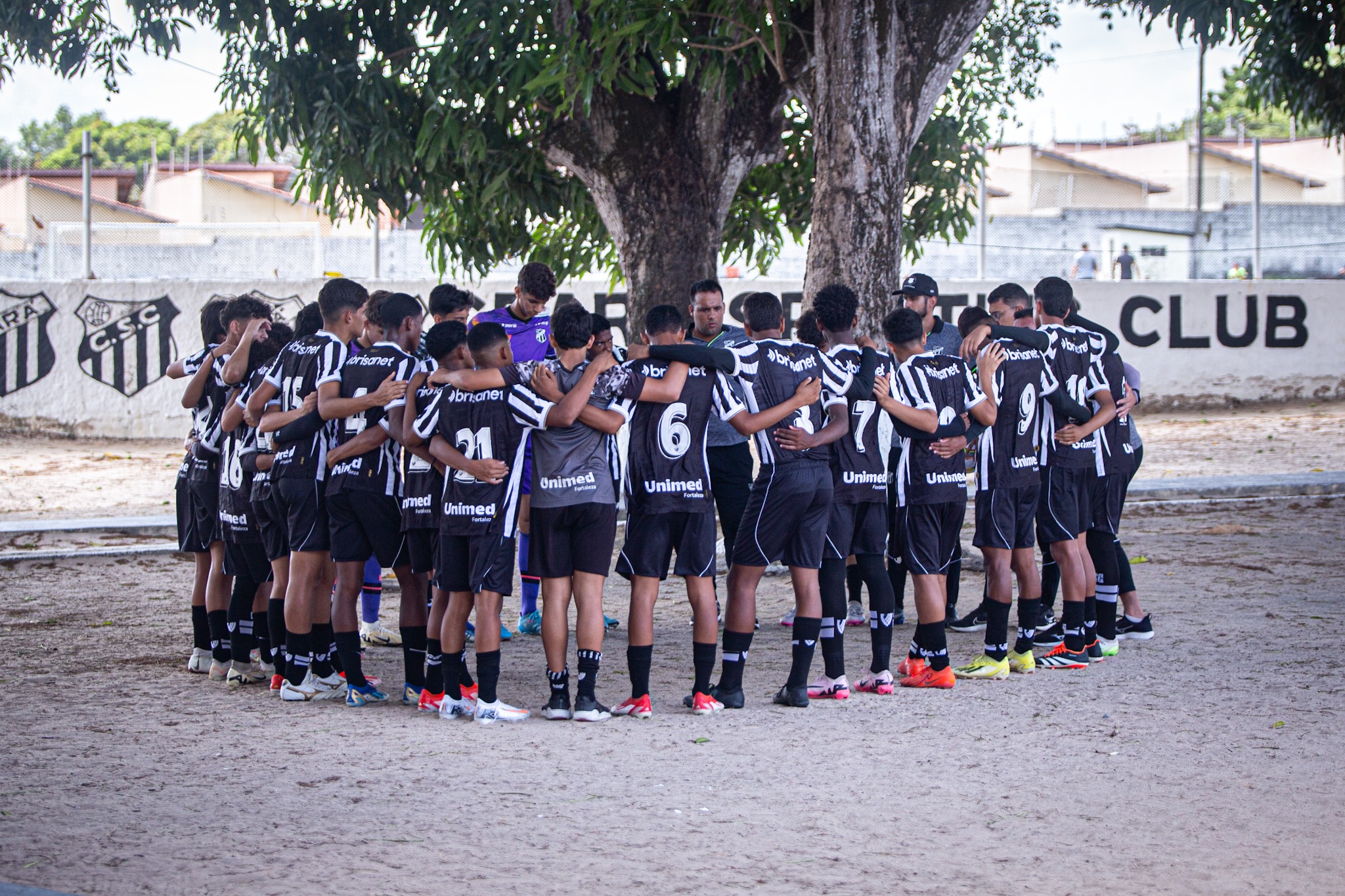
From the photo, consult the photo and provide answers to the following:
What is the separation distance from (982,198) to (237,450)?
49.9 feet

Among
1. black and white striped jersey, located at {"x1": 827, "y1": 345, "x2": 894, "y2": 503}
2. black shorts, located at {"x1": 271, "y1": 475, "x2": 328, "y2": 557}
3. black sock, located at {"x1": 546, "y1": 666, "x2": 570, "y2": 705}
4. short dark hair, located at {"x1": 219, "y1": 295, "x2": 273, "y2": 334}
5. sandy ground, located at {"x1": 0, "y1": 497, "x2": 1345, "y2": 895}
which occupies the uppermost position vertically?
short dark hair, located at {"x1": 219, "y1": 295, "x2": 273, "y2": 334}

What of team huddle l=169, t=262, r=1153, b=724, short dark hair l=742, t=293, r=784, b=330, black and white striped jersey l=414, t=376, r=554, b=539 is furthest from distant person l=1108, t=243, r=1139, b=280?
black and white striped jersey l=414, t=376, r=554, b=539

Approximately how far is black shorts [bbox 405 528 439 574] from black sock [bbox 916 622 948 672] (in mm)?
2357

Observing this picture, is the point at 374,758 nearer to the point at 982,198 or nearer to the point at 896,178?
the point at 896,178

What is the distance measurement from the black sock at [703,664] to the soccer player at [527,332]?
0.97 meters

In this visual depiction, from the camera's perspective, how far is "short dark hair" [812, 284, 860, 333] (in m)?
6.12

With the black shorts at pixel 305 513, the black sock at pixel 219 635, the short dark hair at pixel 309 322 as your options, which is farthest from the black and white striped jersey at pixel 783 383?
the black sock at pixel 219 635

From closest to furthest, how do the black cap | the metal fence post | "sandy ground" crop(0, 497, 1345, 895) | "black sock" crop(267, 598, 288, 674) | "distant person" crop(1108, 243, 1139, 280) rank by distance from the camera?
"sandy ground" crop(0, 497, 1345, 895) → "black sock" crop(267, 598, 288, 674) → the black cap → the metal fence post → "distant person" crop(1108, 243, 1139, 280)

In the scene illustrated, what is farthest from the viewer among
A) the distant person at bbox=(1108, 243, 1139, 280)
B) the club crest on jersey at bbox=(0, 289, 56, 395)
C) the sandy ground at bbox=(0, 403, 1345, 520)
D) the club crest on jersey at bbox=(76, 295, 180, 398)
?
the distant person at bbox=(1108, 243, 1139, 280)

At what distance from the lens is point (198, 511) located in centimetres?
677

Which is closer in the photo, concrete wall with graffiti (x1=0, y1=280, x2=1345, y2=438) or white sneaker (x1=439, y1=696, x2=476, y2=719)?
white sneaker (x1=439, y1=696, x2=476, y2=719)

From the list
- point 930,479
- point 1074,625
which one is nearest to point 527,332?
point 930,479

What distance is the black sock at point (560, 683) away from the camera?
576cm

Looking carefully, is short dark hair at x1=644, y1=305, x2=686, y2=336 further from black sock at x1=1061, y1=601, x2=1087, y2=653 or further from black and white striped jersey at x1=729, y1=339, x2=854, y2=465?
black sock at x1=1061, y1=601, x2=1087, y2=653
